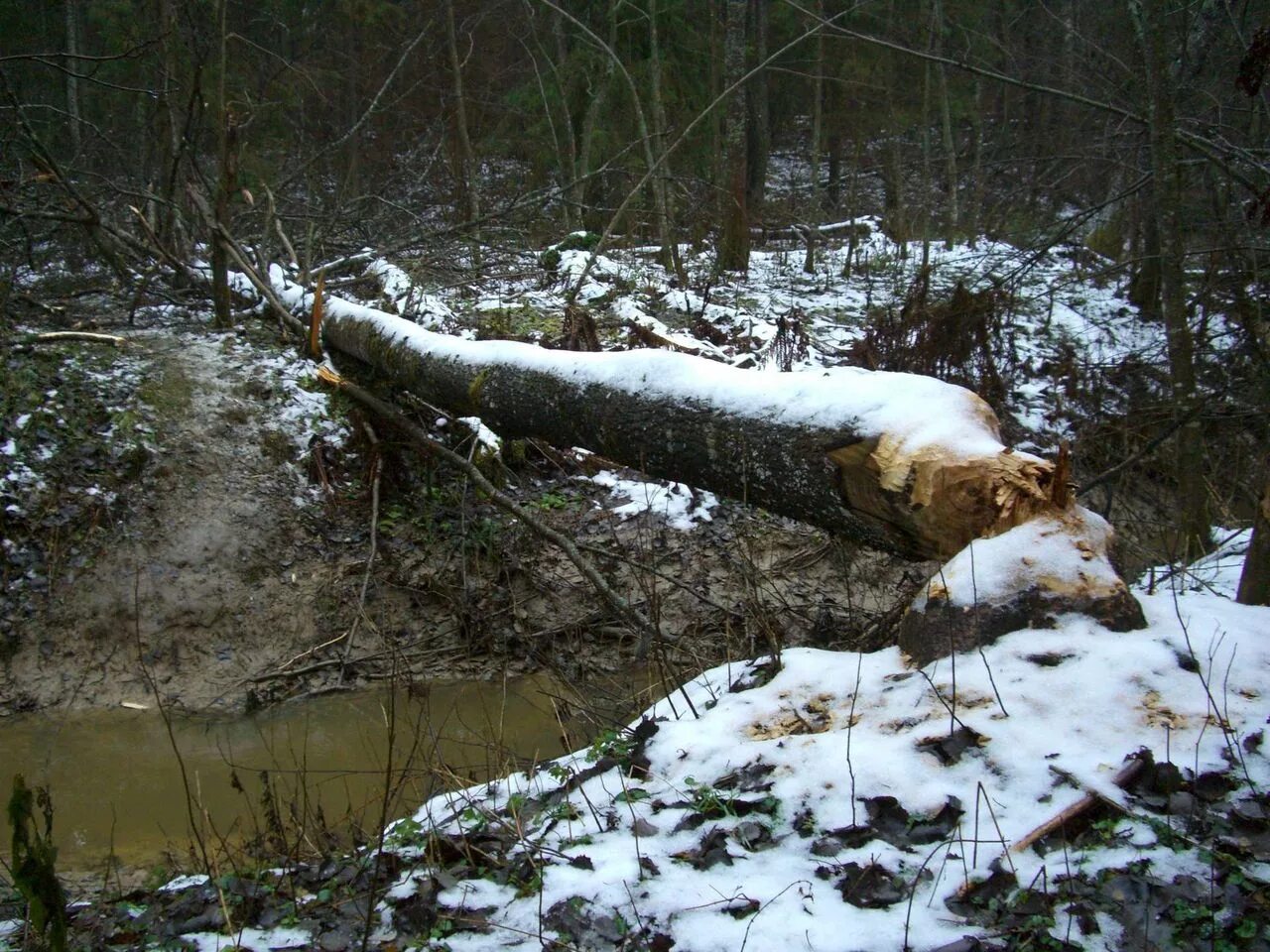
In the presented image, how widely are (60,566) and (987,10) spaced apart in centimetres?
1538

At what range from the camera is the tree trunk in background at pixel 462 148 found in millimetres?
12734

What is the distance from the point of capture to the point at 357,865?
2463mm

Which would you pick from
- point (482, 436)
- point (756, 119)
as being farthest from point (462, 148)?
point (482, 436)

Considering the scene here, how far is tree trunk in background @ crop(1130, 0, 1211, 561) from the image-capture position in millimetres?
4422

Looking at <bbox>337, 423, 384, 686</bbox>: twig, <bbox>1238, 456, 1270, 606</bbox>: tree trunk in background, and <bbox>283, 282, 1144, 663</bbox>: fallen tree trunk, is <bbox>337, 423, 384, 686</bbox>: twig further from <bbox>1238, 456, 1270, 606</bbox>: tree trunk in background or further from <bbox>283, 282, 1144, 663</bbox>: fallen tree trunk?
<bbox>1238, 456, 1270, 606</bbox>: tree trunk in background

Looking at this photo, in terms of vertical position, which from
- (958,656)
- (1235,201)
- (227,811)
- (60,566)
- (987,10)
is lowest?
(227,811)

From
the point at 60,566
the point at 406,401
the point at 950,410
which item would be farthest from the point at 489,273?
the point at 950,410

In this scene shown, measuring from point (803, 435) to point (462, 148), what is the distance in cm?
1166

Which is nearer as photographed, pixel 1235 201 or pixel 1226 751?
pixel 1226 751

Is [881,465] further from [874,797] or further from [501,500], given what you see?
[501,500]

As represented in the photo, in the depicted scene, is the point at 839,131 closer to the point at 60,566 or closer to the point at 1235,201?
the point at 1235,201

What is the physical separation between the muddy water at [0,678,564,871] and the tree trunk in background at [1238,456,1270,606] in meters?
2.62

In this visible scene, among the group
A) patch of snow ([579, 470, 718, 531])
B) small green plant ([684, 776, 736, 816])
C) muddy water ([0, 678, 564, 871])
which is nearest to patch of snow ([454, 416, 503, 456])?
patch of snow ([579, 470, 718, 531])

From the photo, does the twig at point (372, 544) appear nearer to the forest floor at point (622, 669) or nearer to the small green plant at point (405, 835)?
the forest floor at point (622, 669)
